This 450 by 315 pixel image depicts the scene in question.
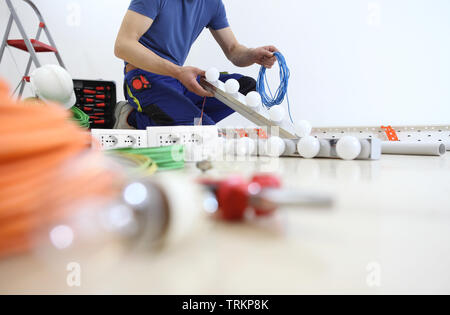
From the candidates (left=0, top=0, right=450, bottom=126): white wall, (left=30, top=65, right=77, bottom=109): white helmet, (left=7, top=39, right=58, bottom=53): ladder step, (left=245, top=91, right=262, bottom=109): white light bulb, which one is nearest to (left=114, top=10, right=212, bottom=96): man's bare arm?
(left=245, top=91, right=262, bottom=109): white light bulb

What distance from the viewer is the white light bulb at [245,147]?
1087mm

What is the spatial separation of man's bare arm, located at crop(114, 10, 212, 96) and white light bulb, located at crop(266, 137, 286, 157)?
0.58m

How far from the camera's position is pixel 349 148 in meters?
1.01

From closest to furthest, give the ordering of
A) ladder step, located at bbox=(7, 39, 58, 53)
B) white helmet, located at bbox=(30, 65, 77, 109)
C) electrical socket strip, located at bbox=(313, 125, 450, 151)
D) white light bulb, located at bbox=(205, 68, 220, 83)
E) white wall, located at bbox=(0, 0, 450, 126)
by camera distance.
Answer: white helmet, located at bbox=(30, 65, 77, 109) → white light bulb, located at bbox=(205, 68, 220, 83) → electrical socket strip, located at bbox=(313, 125, 450, 151) → white wall, located at bbox=(0, 0, 450, 126) → ladder step, located at bbox=(7, 39, 58, 53)

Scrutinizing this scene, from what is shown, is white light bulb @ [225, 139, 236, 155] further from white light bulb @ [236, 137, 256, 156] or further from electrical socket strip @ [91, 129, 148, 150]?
electrical socket strip @ [91, 129, 148, 150]

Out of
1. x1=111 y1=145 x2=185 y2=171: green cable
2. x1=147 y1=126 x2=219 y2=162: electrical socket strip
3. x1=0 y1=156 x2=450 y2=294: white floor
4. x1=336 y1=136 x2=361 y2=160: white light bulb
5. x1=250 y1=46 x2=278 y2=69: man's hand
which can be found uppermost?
x1=250 y1=46 x2=278 y2=69: man's hand

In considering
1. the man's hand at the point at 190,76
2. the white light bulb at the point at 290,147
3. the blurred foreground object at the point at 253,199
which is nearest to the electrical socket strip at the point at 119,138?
the man's hand at the point at 190,76

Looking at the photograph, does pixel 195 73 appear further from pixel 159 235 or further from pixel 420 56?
pixel 420 56

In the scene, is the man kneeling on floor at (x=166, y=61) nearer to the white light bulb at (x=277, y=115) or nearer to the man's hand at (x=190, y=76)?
the man's hand at (x=190, y=76)

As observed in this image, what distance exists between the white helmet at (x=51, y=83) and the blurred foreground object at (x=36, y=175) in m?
0.78

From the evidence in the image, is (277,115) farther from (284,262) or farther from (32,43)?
(32,43)

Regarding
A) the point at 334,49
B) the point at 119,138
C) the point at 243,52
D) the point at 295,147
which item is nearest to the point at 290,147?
the point at 295,147

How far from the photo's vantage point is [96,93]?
2.34 metres

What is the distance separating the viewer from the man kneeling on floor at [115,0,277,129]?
1.54 metres
